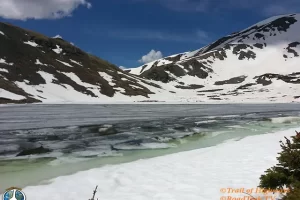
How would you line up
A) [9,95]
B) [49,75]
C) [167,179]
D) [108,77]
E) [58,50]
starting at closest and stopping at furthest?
1. [167,179]
2. [9,95]
3. [49,75]
4. [108,77]
5. [58,50]

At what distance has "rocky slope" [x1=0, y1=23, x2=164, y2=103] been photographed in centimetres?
8704

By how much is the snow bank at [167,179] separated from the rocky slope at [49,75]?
65.3 meters

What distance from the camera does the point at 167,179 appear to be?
11062 mm

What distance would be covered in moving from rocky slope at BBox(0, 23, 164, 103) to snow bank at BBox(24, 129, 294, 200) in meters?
65.3

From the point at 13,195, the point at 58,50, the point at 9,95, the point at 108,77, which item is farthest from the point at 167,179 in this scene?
the point at 58,50

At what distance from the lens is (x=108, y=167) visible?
43.3 ft

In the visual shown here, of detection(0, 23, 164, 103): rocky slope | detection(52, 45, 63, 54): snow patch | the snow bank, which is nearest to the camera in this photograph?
the snow bank

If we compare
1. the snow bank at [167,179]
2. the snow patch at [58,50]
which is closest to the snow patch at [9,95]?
the snow patch at [58,50]

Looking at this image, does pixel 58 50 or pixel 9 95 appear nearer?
pixel 9 95

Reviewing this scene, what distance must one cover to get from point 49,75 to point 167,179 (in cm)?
10118

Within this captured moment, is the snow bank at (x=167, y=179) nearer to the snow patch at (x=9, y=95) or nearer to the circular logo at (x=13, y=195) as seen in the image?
the circular logo at (x=13, y=195)

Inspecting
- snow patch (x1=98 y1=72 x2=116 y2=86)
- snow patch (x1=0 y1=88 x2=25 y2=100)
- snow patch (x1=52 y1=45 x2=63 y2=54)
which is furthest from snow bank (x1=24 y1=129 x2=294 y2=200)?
snow patch (x1=52 y1=45 x2=63 y2=54)

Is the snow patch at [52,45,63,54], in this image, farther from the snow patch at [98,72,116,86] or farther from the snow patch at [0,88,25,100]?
the snow patch at [0,88,25,100]

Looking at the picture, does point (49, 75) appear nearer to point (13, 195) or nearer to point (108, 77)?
point (108, 77)
